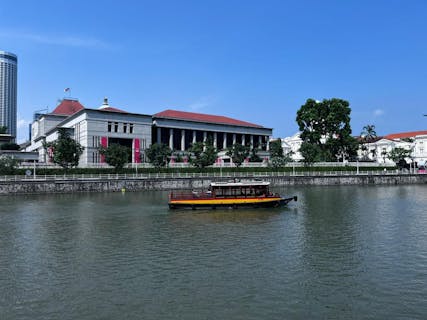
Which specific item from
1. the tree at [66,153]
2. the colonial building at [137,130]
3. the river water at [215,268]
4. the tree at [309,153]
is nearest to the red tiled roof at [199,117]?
the colonial building at [137,130]

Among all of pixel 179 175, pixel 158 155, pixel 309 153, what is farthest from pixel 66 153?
pixel 309 153

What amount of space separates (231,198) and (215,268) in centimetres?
2429

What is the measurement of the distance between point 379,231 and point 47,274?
22800 mm

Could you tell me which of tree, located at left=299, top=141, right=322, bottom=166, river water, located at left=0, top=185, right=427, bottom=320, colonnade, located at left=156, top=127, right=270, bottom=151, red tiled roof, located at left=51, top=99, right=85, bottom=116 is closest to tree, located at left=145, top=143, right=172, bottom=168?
colonnade, located at left=156, top=127, right=270, bottom=151

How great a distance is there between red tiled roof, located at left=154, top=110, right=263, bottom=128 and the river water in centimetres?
7614

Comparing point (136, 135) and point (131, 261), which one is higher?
point (136, 135)

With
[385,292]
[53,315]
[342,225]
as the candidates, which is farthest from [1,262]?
[342,225]

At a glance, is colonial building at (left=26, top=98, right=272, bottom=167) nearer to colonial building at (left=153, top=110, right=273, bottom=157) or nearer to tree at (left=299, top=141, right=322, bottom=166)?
colonial building at (left=153, top=110, right=273, bottom=157)

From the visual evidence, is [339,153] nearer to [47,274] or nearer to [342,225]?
[342,225]

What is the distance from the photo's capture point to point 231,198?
145 feet

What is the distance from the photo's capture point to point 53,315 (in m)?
14.4

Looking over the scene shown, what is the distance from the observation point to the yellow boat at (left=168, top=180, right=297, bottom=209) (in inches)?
1708

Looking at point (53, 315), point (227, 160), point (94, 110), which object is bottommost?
point (53, 315)

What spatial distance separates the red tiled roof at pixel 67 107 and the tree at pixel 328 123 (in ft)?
227
